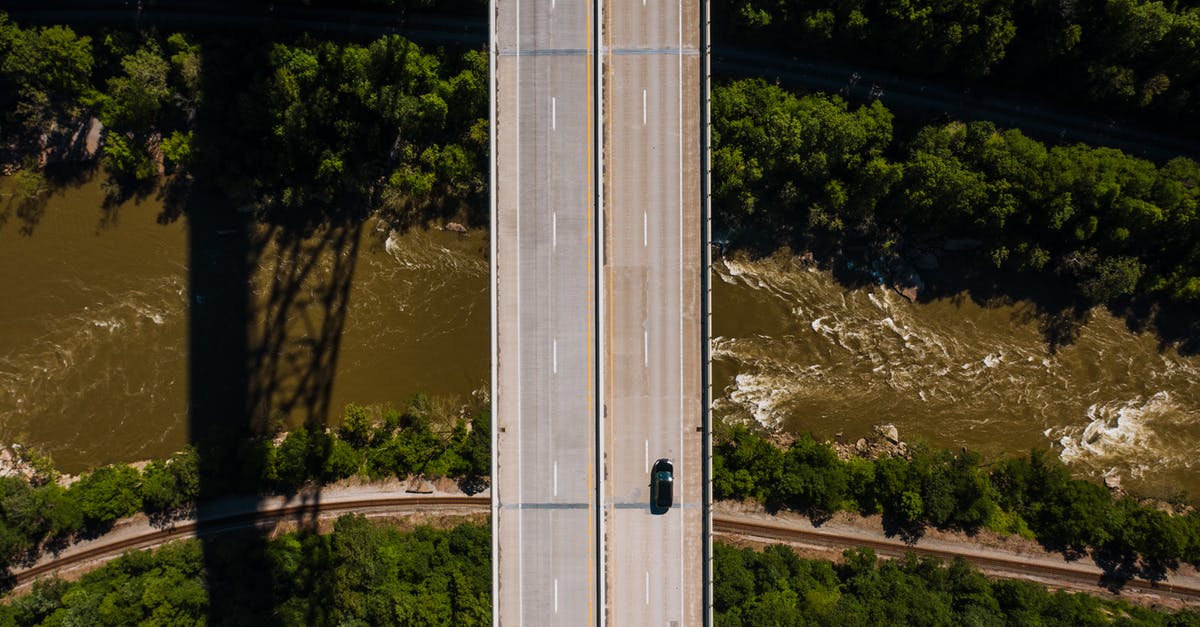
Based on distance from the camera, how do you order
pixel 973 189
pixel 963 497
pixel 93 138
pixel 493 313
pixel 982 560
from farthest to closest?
1. pixel 93 138
2. pixel 982 560
3. pixel 963 497
4. pixel 973 189
5. pixel 493 313

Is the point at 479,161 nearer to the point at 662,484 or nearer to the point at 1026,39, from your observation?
the point at 662,484

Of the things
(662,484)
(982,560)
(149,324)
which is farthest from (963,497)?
(149,324)

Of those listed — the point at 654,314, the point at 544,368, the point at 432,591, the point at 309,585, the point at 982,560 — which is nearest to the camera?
the point at 544,368

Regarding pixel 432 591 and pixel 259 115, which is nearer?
pixel 432 591

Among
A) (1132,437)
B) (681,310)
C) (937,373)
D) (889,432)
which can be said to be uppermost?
(681,310)

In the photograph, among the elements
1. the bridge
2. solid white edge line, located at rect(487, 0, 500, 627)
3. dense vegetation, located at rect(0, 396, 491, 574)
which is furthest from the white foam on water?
dense vegetation, located at rect(0, 396, 491, 574)

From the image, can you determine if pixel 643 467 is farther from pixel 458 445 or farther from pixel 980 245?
pixel 980 245

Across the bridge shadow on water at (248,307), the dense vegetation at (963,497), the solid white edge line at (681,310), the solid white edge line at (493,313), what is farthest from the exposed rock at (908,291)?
the bridge shadow on water at (248,307)

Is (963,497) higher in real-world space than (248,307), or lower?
lower
